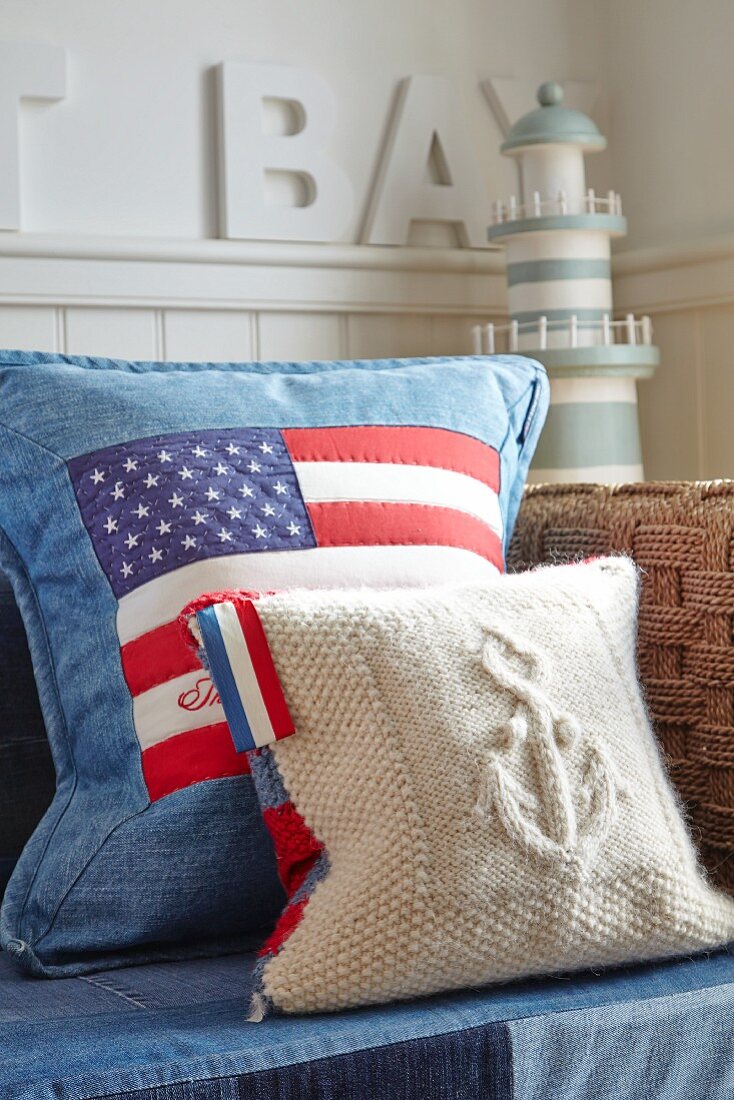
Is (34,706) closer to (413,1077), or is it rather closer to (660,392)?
(413,1077)

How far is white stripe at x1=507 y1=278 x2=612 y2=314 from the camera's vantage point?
5.65ft

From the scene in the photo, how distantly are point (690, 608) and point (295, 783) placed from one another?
36cm

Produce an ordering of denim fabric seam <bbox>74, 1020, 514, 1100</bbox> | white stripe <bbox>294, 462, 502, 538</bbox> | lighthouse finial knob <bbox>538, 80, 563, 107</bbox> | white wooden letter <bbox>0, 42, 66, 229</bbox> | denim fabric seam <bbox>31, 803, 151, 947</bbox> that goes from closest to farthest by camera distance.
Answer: denim fabric seam <bbox>74, 1020, 514, 1100</bbox> → denim fabric seam <bbox>31, 803, 151, 947</bbox> → white stripe <bbox>294, 462, 502, 538</bbox> → white wooden letter <bbox>0, 42, 66, 229</bbox> → lighthouse finial knob <bbox>538, 80, 563, 107</bbox>

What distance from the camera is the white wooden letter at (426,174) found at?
6.14 ft

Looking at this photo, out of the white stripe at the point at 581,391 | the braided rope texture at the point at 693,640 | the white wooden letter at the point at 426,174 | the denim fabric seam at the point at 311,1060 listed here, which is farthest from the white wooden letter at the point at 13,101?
the denim fabric seam at the point at 311,1060

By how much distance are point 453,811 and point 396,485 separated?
326mm

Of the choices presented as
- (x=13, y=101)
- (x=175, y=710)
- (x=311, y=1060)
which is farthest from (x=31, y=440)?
(x=13, y=101)

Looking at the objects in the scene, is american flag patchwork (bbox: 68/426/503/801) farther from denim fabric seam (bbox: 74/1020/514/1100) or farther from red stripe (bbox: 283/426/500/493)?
denim fabric seam (bbox: 74/1020/514/1100)

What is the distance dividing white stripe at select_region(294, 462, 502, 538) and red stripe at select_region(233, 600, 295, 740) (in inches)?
7.8

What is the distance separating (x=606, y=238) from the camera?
1.77 meters

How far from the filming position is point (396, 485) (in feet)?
3.32

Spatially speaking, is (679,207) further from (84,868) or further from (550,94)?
(84,868)

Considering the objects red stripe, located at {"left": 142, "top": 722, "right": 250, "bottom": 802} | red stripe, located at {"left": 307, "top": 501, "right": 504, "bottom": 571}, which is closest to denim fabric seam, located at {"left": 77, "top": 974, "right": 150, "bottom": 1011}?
red stripe, located at {"left": 142, "top": 722, "right": 250, "bottom": 802}

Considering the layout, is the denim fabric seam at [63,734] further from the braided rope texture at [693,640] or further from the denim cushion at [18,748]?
the braided rope texture at [693,640]
